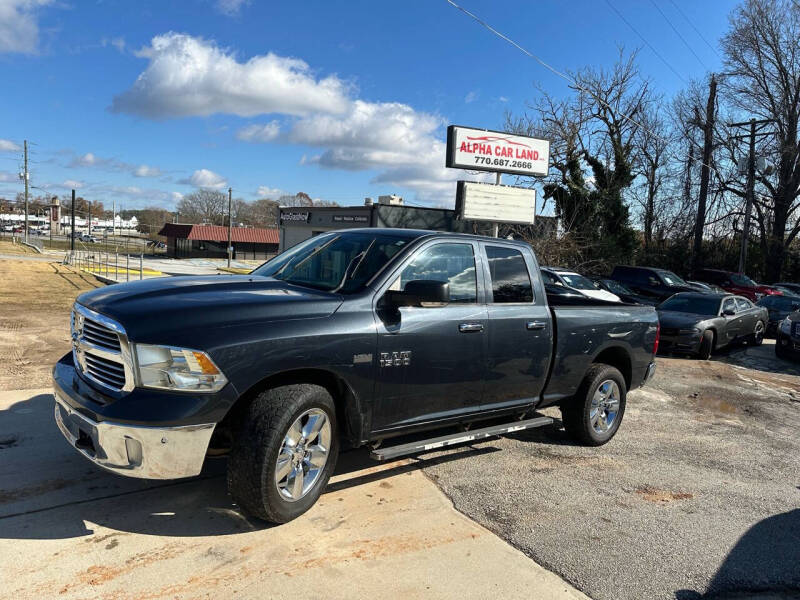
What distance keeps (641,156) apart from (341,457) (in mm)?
44195

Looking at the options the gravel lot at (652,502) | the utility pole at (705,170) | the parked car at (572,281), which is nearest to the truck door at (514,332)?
the gravel lot at (652,502)

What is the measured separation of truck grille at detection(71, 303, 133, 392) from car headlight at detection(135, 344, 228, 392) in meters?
0.10

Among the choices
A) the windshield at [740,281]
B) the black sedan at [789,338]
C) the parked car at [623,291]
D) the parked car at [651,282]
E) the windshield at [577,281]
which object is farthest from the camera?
the windshield at [740,281]

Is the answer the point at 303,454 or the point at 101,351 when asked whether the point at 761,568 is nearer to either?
the point at 303,454

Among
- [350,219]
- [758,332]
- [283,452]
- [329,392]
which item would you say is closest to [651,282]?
[758,332]

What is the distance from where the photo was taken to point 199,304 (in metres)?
3.50

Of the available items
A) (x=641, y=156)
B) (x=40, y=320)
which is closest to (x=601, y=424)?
(x=40, y=320)

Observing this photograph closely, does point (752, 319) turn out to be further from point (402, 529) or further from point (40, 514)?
point (40, 514)

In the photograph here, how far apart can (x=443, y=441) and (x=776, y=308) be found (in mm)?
19158

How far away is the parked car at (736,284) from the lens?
2634cm

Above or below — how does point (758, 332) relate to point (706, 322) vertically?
below

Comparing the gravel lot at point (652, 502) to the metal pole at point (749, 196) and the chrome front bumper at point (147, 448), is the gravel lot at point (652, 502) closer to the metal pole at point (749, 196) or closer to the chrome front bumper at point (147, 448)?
the chrome front bumper at point (147, 448)

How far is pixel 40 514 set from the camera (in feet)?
11.9

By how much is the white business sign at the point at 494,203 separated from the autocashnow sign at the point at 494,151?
718 millimetres
